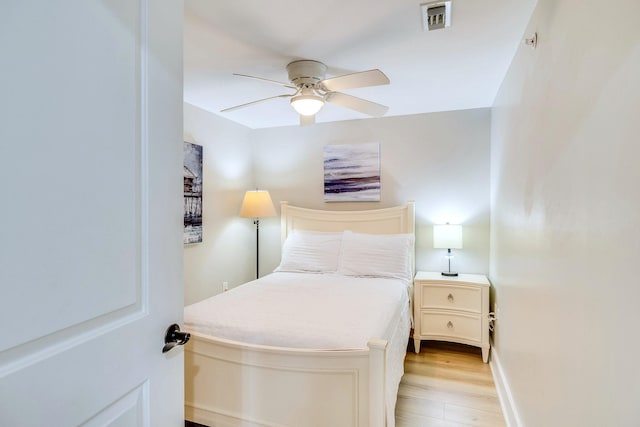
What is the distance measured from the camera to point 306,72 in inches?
88.0

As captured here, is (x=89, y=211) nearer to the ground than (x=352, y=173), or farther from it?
nearer to the ground

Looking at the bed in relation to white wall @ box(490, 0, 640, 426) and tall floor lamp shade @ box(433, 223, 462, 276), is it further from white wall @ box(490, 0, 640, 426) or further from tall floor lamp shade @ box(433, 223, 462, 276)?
tall floor lamp shade @ box(433, 223, 462, 276)

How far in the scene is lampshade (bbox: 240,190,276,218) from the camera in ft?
12.3

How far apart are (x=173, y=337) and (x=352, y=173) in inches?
122

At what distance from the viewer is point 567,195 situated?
3.82 ft

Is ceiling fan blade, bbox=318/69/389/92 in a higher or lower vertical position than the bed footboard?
higher

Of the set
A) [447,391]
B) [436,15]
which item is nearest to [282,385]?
[447,391]

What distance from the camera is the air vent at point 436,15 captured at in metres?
1.58

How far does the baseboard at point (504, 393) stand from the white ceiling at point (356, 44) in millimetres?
2167

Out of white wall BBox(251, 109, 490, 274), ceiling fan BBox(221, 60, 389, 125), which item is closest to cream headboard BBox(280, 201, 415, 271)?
white wall BBox(251, 109, 490, 274)

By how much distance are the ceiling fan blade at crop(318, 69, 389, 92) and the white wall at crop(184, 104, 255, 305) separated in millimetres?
1687

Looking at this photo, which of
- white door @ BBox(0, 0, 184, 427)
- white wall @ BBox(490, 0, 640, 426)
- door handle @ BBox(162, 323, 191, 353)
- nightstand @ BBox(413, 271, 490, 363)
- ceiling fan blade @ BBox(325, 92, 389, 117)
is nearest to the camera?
white door @ BBox(0, 0, 184, 427)

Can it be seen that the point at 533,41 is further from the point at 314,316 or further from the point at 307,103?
the point at 314,316

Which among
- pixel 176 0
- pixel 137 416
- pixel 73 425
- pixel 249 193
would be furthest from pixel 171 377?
pixel 249 193
